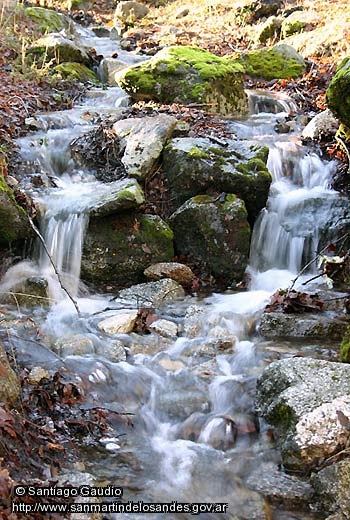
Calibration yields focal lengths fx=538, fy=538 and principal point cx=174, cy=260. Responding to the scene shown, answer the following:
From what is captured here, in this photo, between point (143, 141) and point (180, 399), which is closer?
point (180, 399)

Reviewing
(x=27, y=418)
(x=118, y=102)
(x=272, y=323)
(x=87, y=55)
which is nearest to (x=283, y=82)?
(x=118, y=102)

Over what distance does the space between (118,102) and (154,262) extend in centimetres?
502

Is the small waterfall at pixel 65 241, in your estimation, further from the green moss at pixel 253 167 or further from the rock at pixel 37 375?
the rock at pixel 37 375

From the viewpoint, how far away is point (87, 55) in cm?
1370

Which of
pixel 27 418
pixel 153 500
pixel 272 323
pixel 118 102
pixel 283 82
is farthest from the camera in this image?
pixel 283 82

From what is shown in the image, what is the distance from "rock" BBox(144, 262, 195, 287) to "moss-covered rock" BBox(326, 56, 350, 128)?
8.99 feet

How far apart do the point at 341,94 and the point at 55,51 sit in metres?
8.28

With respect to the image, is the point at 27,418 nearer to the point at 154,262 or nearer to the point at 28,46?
the point at 154,262

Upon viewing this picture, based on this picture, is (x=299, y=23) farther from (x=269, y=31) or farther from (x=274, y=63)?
(x=274, y=63)

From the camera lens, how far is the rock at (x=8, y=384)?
3.47m

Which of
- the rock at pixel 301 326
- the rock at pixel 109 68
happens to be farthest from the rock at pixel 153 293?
the rock at pixel 109 68

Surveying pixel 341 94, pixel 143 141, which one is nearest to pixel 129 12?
pixel 143 141

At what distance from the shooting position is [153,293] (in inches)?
247

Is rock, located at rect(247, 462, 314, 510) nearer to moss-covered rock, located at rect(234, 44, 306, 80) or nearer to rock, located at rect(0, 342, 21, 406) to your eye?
rock, located at rect(0, 342, 21, 406)
